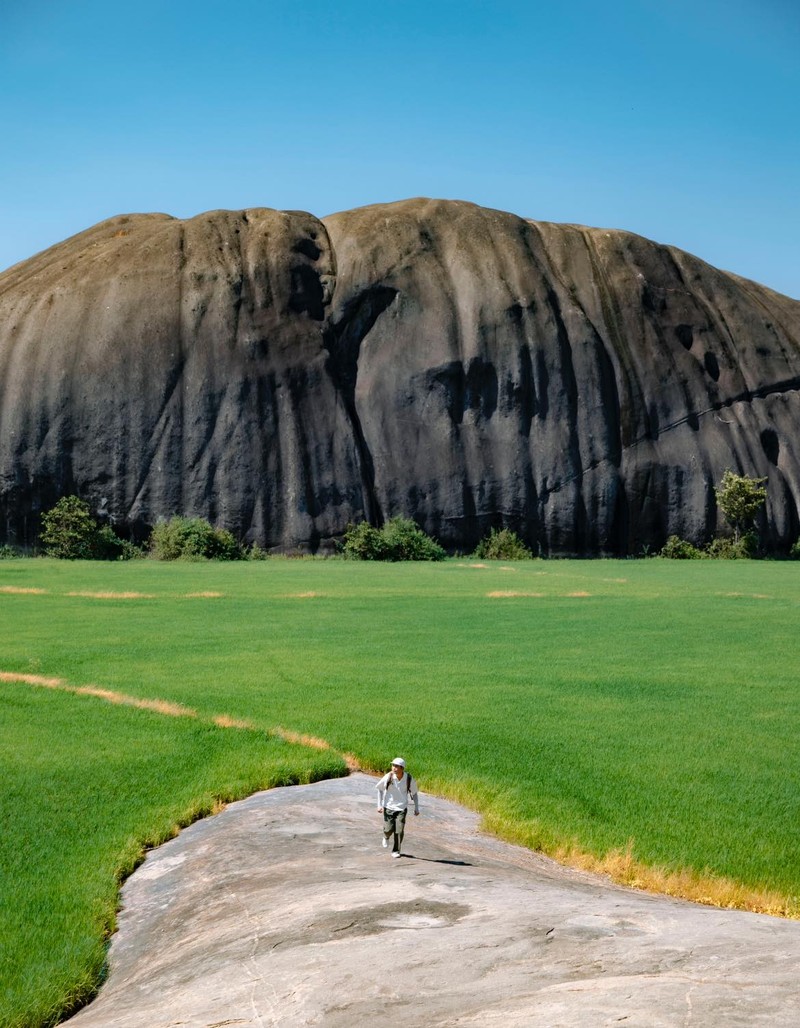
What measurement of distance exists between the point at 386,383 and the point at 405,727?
51634 mm

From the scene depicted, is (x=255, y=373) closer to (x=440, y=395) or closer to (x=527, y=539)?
(x=440, y=395)

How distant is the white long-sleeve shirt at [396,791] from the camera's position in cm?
964

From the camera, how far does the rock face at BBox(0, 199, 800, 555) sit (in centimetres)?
6312

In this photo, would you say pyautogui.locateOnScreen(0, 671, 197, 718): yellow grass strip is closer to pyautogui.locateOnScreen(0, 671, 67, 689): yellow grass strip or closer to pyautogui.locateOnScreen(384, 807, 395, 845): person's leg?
pyautogui.locateOnScreen(0, 671, 67, 689): yellow grass strip

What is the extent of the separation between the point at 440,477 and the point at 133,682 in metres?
45.9

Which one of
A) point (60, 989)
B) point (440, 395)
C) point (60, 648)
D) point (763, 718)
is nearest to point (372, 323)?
point (440, 395)

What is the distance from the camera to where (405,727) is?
17703 mm

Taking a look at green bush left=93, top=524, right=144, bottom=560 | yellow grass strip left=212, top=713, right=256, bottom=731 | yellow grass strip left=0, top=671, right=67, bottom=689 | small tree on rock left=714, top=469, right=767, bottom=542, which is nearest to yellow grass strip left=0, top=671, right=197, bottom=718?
→ yellow grass strip left=0, top=671, right=67, bottom=689

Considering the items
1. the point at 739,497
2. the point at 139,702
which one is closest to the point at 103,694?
the point at 139,702

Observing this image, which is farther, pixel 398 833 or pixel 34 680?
pixel 34 680


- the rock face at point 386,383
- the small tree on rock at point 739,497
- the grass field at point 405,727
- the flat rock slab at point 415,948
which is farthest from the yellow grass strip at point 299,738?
the small tree on rock at point 739,497

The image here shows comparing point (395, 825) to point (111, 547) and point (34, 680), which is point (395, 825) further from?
point (111, 547)

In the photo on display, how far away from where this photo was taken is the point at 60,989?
315 inches

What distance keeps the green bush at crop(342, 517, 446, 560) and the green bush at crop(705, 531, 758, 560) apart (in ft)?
61.1
